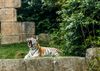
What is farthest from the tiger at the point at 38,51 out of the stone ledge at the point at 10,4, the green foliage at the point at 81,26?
the stone ledge at the point at 10,4

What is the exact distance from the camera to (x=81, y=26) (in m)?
10.7

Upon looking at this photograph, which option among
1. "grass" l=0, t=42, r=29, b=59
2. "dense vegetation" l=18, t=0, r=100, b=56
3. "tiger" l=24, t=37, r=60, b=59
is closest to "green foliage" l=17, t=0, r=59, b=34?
"grass" l=0, t=42, r=29, b=59

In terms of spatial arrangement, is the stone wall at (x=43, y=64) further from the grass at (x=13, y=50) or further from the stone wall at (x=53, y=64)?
→ the grass at (x=13, y=50)

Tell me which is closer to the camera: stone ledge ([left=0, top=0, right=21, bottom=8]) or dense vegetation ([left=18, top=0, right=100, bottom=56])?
dense vegetation ([left=18, top=0, right=100, bottom=56])

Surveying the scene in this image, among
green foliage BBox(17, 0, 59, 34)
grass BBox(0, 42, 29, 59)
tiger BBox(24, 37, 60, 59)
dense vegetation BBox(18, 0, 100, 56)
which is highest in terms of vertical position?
dense vegetation BBox(18, 0, 100, 56)

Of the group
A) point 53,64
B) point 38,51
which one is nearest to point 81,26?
point 38,51

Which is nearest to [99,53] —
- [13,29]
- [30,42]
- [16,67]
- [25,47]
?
[16,67]

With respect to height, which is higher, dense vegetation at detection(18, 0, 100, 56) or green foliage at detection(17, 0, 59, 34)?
dense vegetation at detection(18, 0, 100, 56)

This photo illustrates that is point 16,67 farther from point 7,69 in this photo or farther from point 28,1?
point 28,1

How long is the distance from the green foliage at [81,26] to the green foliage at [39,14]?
5.50 m

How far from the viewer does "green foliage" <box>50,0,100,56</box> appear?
10594mm

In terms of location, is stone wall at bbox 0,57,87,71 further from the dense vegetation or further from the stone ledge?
the stone ledge

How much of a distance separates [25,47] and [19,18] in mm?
2739

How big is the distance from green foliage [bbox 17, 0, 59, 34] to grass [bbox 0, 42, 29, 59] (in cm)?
167
